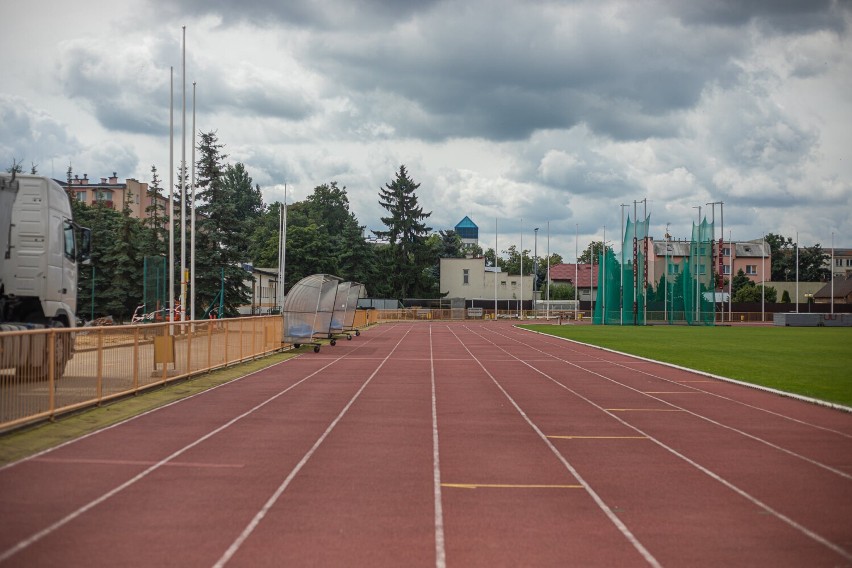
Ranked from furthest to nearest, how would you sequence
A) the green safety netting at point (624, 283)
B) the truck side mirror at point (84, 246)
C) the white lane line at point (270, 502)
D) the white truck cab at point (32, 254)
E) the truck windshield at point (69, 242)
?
the green safety netting at point (624, 283) < the truck side mirror at point (84, 246) < the truck windshield at point (69, 242) < the white truck cab at point (32, 254) < the white lane line at point (270, 502)

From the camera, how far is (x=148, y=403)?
13.9 m

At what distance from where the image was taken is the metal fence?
10406mm

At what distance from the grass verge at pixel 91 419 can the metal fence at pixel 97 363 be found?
0.16 metres

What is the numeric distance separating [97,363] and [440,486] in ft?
24.5

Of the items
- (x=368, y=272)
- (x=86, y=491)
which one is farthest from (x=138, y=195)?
(x=86, y=491)

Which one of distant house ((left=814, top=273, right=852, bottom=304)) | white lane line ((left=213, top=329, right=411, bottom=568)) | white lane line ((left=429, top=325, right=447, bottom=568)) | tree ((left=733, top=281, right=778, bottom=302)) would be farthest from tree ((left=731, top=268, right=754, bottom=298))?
white lane line ((left=213, top=329, right=411, bottom=568))

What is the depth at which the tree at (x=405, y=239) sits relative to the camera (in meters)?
93.1

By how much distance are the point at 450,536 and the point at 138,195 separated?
103 m

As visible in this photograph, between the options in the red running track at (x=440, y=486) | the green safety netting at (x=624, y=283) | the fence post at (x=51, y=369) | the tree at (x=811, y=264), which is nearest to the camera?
the red running track at (x=440, y=486)

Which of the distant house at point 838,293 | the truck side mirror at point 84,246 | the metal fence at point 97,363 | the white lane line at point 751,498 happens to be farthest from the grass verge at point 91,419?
the distant house at point 838,293

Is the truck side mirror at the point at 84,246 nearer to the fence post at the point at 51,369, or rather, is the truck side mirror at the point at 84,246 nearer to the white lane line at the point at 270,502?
the fence post at the point at 51,369

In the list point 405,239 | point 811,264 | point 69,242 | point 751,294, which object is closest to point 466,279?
point 405,239

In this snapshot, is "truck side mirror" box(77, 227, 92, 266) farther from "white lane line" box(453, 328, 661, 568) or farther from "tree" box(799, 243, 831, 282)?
"tree" box(799, 243, 831, 282)

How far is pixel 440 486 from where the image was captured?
8.16 m
